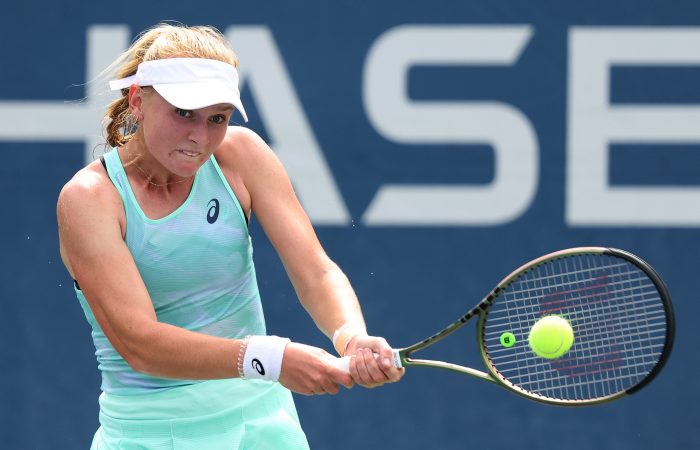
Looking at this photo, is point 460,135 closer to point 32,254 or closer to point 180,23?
point 180,23

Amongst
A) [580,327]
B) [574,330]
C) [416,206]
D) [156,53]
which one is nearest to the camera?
[156,53]

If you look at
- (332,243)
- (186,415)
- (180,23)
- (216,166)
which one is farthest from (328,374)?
(180,23)

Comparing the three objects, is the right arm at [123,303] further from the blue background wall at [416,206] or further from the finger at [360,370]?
the blue background wall at [416,206]

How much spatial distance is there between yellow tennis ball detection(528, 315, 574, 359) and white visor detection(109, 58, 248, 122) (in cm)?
85

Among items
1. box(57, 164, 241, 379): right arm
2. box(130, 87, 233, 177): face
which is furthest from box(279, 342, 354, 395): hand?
box(130, 87, 233, 177): face

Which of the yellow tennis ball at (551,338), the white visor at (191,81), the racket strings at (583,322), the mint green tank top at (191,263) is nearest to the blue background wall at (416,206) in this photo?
the racket strings at (583,322)

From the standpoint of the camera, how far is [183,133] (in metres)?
2.64

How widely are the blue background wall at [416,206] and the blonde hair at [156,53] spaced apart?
5.33 feet

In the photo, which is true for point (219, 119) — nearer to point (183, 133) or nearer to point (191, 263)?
point (183, 133)

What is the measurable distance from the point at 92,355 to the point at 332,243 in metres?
0.94

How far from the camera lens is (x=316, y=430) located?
15.1ft

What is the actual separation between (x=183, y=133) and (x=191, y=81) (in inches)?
4.2

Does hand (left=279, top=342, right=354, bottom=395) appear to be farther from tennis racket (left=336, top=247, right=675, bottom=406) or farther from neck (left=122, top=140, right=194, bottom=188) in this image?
neck (left=122, top=140, right=194, bottom=188)

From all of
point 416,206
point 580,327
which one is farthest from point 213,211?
point 416,206
